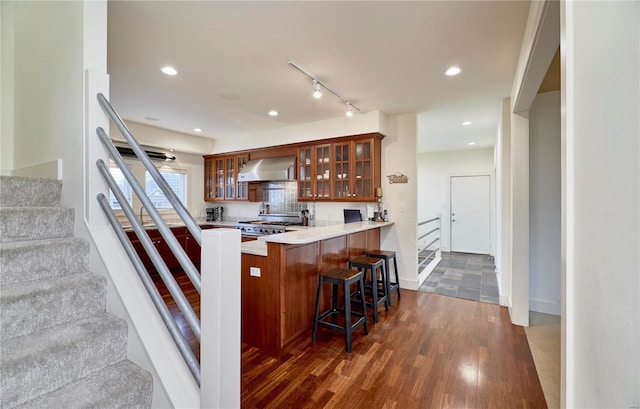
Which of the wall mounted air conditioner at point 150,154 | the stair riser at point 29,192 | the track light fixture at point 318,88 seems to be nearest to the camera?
the stair riser at point 29,192

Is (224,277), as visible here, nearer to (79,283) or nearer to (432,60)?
(79,283)

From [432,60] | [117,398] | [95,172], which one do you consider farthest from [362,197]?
[117,398]

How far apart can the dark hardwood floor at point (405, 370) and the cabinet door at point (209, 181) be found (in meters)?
4.36

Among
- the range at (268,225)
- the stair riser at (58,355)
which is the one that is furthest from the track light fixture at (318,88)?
the stair riser at (58,355)

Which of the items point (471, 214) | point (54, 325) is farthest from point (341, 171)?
point (471, 214)

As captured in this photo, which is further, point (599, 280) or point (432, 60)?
point (432, 60)

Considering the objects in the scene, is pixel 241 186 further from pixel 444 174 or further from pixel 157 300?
pixel 444 174

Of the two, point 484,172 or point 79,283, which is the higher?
point 484,172

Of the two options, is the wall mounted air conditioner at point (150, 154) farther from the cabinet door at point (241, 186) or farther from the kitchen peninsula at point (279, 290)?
the kitchen peninsula at point (279, 290)

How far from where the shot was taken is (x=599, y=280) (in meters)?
0.74

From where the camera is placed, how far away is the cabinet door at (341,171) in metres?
4.40

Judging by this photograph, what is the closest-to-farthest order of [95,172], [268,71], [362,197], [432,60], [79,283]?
[79,283] < [95,172] < [432,60] < [268,71] < [362,197]

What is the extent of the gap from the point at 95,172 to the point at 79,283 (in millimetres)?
641

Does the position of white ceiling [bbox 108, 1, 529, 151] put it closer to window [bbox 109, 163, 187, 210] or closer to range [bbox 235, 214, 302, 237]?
window [bbox 109, 163, 187, 210]
